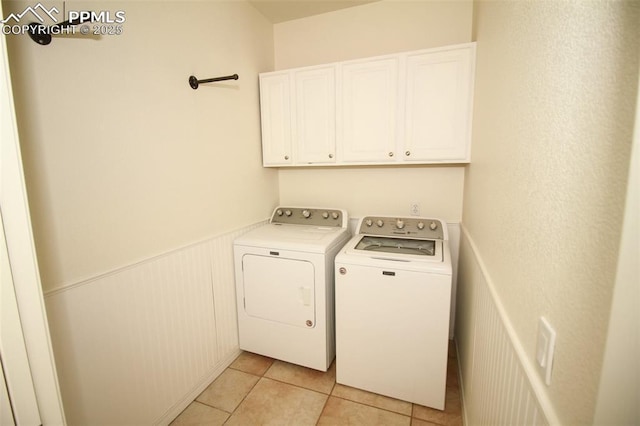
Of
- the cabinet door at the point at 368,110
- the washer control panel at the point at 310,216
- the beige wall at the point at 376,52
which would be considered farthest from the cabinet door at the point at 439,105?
the washer control panel at the point at 310,216

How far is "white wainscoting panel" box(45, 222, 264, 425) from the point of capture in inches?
46.2

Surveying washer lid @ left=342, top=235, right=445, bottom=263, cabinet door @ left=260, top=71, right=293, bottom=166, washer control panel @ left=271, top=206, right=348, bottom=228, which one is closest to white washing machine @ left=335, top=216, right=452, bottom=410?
washer lid @ left=342, top=235, right=445, bottom=263

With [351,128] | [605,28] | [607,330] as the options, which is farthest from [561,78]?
[351,128]

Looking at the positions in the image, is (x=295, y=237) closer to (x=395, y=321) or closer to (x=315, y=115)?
(x=395, y=321)

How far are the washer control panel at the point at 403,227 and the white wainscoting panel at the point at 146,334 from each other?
3.56 ft

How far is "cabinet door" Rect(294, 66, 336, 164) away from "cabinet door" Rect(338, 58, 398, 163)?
8 cm

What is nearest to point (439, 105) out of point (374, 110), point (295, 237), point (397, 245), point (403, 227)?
point (374, 110)

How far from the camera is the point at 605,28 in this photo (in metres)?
0.42

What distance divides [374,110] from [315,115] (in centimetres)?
48

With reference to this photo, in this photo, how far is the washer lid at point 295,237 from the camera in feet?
6.18

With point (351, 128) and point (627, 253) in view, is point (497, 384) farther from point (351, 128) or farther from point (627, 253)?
point (351, 128)

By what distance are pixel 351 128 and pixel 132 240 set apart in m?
1.63

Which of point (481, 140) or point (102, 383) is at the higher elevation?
point (481, 140)

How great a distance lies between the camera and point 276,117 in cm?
232
